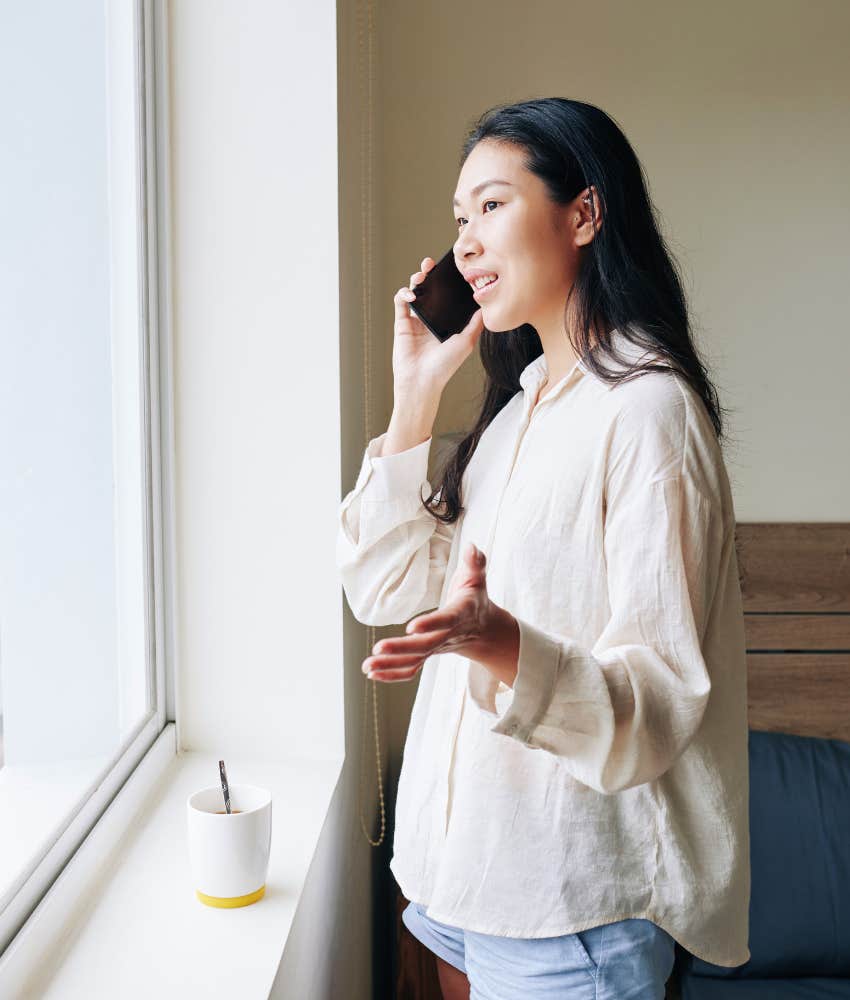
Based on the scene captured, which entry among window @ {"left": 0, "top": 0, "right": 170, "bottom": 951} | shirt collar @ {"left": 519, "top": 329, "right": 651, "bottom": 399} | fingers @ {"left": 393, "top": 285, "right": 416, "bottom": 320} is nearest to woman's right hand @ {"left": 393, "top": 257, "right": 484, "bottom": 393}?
fingers @ {"left": 393, "top": 285, "right": 416, "bottom": 320}

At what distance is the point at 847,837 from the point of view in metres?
1.71

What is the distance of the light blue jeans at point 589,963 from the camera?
0.81 meters

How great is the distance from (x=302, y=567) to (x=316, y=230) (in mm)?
420

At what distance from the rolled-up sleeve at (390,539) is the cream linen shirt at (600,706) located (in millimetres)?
105

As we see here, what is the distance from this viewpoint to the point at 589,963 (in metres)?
0.80

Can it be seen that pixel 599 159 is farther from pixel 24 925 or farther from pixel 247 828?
pixel 24 925

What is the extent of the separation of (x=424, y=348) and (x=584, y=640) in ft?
1.49

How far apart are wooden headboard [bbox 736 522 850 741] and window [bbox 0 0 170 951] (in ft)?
4.31

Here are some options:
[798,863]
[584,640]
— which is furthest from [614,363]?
[798,863]

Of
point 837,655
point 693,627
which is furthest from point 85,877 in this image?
point 837,655

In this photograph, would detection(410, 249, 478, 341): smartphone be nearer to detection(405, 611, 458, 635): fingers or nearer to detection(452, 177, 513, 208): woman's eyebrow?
detection(452, 177, 513, 208): woman's eyebrow

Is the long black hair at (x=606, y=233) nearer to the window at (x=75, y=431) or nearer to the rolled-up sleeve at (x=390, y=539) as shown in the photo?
the rolled-up sleeve at (x=390, y=539)

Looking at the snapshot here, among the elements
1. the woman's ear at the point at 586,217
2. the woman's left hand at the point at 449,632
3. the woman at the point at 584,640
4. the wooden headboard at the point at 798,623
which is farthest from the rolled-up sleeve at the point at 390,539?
the wooden headboard at the point at 798,623

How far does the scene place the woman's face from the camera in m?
0.88
